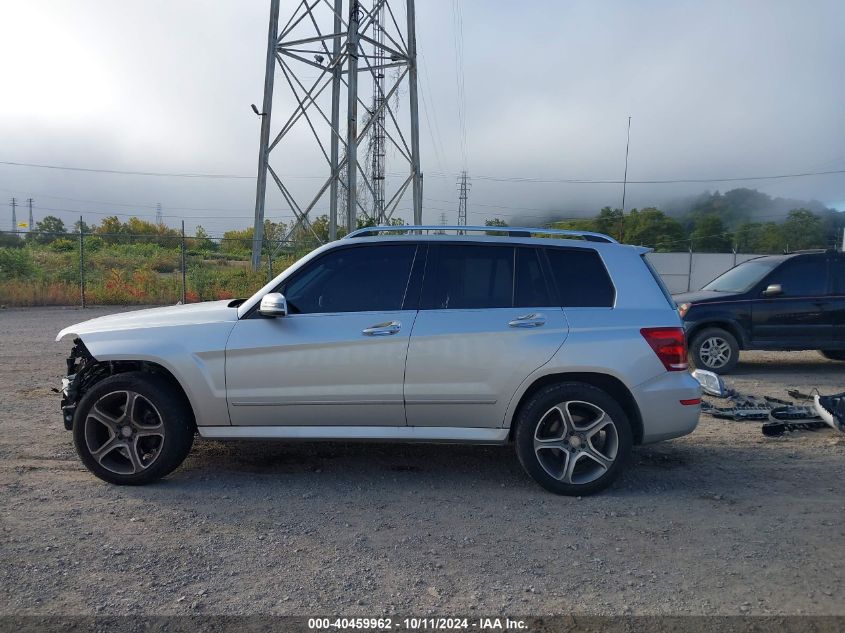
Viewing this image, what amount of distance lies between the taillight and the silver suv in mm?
11

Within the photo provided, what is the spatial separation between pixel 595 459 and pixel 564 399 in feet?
1.53

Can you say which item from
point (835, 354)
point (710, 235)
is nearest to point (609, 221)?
point (710, 235)

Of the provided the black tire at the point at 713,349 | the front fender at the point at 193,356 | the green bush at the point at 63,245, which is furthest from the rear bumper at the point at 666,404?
the green bush at the point at 63,245

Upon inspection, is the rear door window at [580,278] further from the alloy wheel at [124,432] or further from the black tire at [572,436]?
the alloy wheel at [124,432]

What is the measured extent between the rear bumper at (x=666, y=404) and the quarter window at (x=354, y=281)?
180 cm

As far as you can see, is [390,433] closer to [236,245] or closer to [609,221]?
[236,245]

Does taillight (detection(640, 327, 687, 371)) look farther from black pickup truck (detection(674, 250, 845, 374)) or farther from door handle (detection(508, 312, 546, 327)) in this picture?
black pickup truck (detection(674, 250, 845, 374))

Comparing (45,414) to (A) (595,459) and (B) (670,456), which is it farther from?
(B) (670,456)

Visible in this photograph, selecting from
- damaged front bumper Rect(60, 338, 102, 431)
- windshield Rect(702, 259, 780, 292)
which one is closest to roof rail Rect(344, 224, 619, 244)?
damaged front bumper Rect(60, 338, 102, 431)

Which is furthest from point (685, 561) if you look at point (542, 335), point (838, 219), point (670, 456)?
point (838, 219)

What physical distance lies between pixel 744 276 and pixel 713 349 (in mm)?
1424

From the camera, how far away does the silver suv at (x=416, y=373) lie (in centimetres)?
484

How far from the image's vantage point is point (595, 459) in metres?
4.84

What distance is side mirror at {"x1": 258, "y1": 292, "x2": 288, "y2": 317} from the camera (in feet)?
15.6
